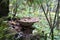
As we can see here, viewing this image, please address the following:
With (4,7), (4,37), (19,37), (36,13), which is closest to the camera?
(4,37)

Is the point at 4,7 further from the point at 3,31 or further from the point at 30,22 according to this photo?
the point at 3,31

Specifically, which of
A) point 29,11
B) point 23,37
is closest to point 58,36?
point 23,37

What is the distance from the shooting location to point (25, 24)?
312cm

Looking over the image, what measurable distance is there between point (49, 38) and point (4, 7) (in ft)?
3.85

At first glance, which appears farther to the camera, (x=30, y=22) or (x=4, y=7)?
(x=4, y=7)

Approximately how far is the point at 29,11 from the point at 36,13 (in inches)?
9.2

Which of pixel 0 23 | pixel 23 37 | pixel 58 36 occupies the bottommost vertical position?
pixel 58 36

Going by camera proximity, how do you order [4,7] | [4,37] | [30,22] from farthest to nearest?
[4,7], [30,22], [4,37]

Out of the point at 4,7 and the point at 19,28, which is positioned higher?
the point at 4,7

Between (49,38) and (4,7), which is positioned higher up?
(4,7)

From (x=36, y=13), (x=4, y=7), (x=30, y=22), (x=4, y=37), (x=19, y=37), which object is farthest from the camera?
(x=36, y=13)

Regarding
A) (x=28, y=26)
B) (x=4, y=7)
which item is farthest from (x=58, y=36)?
(x=4, y=7)

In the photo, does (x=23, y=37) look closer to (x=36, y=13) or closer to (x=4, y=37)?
(x=4, y=37)

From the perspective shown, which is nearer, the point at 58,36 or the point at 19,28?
the point at 19,28
